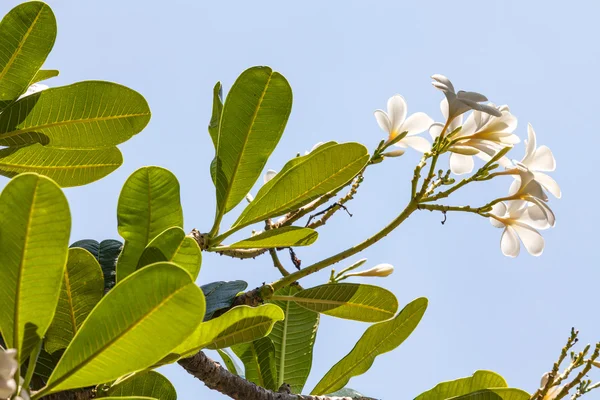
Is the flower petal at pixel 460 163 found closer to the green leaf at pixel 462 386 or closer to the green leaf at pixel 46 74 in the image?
the green leaf at pixel 462 386

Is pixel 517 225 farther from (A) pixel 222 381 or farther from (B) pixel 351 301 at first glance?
(A) pixel 222 381

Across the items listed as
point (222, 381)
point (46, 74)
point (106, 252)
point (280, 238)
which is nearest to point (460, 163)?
point (280, 238)

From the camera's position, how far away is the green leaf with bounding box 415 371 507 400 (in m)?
1.54

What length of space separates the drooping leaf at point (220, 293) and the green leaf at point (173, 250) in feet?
0.79

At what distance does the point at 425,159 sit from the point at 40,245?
98cm

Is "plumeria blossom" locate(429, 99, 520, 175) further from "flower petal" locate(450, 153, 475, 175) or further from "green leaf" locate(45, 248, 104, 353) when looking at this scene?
"green leaf" locate(45, 248, 104, 353)

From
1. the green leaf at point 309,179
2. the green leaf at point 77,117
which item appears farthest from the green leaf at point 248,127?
the green leaf at point 77,117

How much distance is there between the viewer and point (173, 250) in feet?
3.96

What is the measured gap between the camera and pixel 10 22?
4.28 ft

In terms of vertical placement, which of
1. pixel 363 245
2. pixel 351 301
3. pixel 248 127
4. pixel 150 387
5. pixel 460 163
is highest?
pixel 460 163

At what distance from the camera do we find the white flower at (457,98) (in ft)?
4.88

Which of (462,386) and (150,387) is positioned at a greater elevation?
(462,386)

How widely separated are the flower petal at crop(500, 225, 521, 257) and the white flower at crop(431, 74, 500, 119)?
357 millimetres

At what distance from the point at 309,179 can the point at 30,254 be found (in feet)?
2.26
